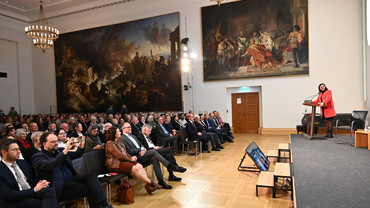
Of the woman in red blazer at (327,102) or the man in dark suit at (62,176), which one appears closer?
the man in dark suit at (62,176)

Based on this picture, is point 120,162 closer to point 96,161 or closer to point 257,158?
point 96,161

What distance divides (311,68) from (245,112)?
3.85 meters

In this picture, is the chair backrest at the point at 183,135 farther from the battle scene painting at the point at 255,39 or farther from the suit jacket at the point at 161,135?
the battle scene painting at the point at 255,39

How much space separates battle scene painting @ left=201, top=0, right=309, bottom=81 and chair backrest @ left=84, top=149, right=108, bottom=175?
9536 mm

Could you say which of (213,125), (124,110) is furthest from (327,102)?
(124,110)

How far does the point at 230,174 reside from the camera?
5.80m

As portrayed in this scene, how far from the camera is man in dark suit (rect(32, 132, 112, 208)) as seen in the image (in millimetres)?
3320

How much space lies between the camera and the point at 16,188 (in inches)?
118

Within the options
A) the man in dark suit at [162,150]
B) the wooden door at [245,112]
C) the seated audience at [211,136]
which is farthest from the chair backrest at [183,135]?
the wooden door at [245,112]

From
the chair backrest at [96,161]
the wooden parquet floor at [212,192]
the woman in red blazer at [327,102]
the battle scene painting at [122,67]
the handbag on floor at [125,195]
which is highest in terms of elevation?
the battle scene painting at [122,67]

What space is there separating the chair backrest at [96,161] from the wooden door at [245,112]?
32.6 ft

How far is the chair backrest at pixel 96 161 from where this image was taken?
4266 millimetres

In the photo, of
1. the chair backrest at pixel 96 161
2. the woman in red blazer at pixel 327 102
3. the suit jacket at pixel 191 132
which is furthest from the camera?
the suit jacket at pixel 191 132

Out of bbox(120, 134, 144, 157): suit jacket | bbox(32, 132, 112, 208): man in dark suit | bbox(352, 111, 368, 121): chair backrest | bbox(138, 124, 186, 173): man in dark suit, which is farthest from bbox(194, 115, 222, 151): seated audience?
bbox(32, 132, 112, 208): man in dark suit
